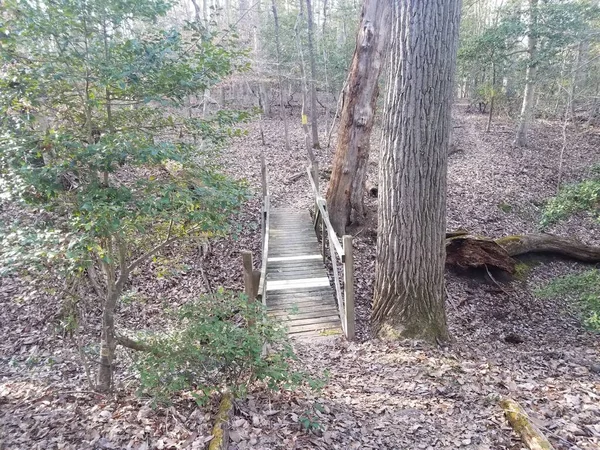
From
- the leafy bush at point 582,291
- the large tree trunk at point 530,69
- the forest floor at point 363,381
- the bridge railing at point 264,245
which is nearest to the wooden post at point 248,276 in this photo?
the bridge railing at point 264,245

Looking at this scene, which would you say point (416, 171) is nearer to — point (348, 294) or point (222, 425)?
point (348, 294)

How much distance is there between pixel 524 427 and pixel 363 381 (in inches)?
58.9

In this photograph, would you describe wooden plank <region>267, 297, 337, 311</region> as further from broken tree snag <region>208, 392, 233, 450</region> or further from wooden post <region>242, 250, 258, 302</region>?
broken tree snag <region>208, 392, 233, 450</region>

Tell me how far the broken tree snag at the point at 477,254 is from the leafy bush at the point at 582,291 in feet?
2.58

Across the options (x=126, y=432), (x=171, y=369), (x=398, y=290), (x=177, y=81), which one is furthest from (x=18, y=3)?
(x=398, y=290)

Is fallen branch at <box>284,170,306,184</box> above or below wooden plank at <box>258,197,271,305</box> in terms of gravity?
above

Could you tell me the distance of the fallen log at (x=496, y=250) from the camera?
7109 mm

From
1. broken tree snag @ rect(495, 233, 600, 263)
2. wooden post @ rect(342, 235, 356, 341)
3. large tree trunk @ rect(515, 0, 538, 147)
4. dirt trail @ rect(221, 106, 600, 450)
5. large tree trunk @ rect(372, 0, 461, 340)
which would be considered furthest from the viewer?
large tree trunk @ rect(515, 0, 538, 147)

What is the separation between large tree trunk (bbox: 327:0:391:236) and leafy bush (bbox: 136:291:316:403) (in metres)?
5.63

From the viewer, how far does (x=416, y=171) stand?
435 cm

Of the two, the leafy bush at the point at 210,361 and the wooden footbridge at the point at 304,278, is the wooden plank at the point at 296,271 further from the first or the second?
the leafy bush at the point at 210,361

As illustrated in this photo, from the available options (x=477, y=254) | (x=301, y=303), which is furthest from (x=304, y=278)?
(x=477, y=254)

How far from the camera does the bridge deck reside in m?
5.67

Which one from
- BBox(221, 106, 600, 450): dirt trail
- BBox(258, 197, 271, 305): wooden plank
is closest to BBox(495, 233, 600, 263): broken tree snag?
BBox(221, 106, 600, 450): dirt trail
